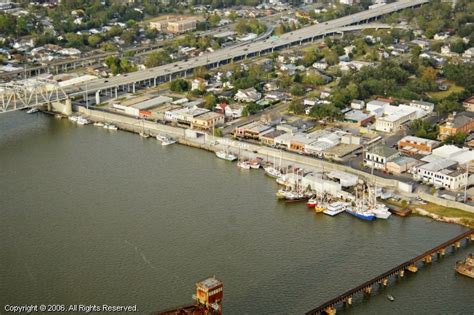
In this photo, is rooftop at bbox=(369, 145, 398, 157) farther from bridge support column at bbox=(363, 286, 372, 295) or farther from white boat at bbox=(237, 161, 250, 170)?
bridge support column at bbox=(363, 286, 372, 295)

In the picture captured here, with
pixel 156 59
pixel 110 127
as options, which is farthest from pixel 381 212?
pixel 156 59

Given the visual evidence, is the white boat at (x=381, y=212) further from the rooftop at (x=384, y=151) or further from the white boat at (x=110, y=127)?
the white boat at (x=110, y=127)

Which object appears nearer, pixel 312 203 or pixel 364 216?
pixel 364 216

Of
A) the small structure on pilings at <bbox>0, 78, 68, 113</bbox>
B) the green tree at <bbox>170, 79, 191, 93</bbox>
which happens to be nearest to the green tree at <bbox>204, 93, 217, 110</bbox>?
the green tree at <bbox>170, 79, 191, 93</bbox>

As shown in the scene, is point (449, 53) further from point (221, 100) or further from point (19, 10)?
point (19, 10)

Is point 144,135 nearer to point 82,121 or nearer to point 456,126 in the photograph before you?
point 82,121

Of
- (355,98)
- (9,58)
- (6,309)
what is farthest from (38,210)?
(9,58)
